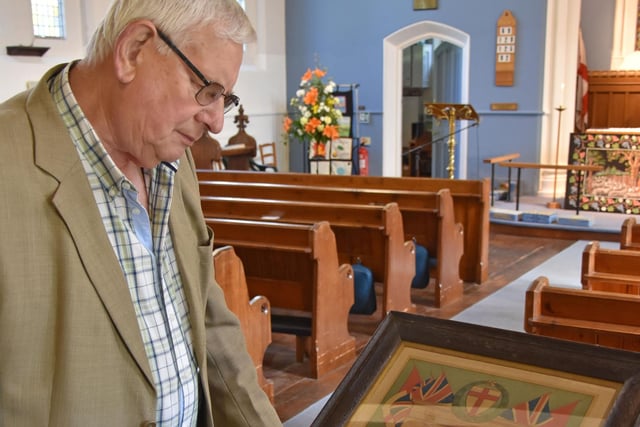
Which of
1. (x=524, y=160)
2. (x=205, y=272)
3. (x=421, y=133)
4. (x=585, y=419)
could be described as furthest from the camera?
(x=421, y=133)

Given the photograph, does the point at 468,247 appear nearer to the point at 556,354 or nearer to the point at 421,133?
the point at 556,354

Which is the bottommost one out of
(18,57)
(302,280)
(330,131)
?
(302,280)

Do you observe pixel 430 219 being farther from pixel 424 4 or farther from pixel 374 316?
pixel 424 4

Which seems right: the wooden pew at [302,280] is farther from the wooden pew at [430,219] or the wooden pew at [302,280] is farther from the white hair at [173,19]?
the white hair at [173,19]

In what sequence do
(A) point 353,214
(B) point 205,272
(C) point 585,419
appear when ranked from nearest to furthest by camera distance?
(C) point 585,419
(B) point 205,272
(A) point 353,214

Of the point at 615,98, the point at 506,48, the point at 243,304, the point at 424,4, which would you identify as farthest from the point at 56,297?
the point at 615,98

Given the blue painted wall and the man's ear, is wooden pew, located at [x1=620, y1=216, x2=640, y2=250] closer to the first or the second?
the man's ear

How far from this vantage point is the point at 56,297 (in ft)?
3.26

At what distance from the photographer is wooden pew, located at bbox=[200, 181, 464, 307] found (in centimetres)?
480

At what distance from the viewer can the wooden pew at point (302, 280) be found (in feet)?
12.1

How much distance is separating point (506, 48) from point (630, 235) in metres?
6.04

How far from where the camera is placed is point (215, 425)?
1.33 meters

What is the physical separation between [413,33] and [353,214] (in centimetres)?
687

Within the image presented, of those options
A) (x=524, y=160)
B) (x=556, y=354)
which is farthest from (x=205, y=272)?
(x=524, y=160)
